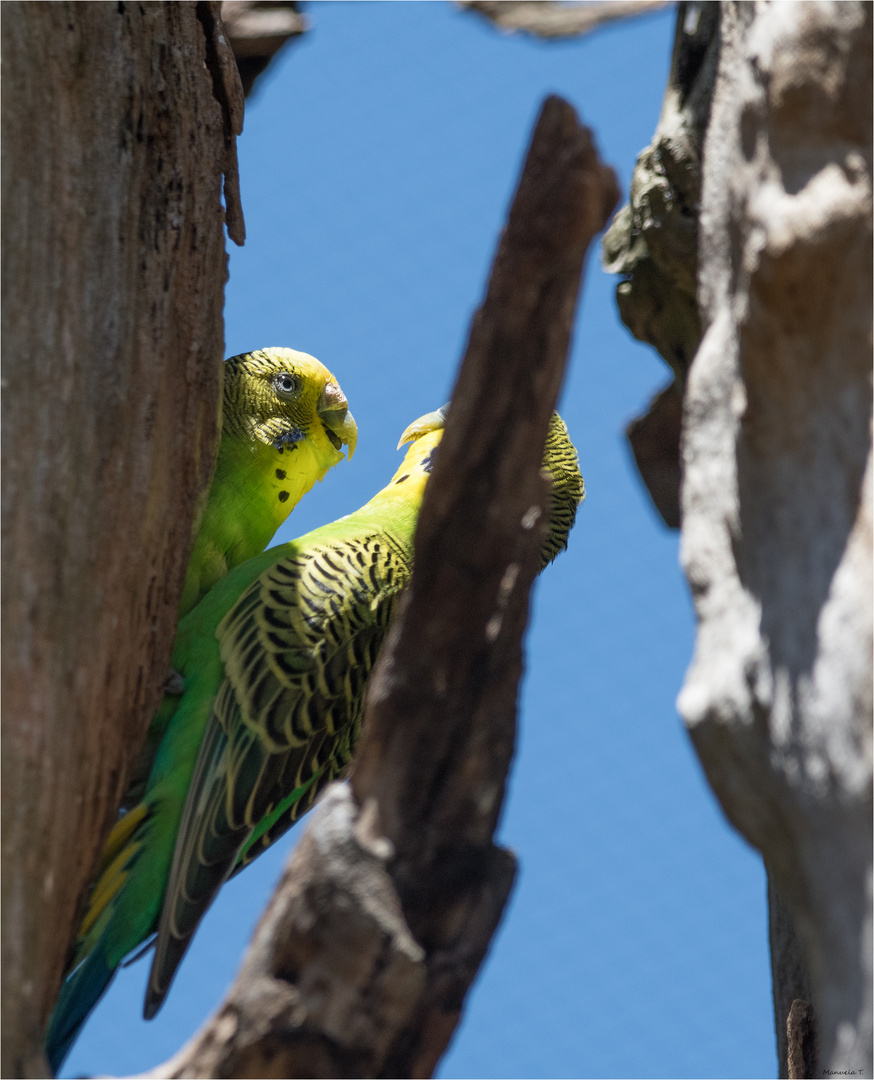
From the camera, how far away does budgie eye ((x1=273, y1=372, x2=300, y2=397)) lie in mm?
3971

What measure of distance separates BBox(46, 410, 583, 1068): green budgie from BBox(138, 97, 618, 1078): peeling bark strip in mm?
709

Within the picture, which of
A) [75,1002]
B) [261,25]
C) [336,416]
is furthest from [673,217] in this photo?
[75,1002]

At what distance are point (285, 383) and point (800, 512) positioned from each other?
7.26 feet

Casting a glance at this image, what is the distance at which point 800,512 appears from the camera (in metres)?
2.22

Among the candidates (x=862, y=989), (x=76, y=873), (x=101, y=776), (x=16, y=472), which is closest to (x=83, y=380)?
(x=16, y=472)

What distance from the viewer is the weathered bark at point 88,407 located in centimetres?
264

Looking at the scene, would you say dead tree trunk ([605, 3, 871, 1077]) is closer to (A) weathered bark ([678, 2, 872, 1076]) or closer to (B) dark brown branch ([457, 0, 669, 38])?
(A) weathered bark ([678, 2, 872, 1076])

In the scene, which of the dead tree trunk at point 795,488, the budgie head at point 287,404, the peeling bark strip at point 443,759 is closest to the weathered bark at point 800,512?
the dead tree trunk at point 795,488

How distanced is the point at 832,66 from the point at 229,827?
94.2 inches

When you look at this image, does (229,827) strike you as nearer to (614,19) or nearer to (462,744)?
(462,744)

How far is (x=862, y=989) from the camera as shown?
2.02 m

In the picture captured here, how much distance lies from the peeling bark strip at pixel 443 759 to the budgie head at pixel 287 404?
1582mm

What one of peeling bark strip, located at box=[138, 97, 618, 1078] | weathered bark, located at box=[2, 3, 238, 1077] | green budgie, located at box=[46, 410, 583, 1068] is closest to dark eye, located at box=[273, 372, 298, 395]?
green budgie, located at box=[46, 410, 583, 1068]

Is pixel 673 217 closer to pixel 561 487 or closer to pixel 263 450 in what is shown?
pixel 561 487
